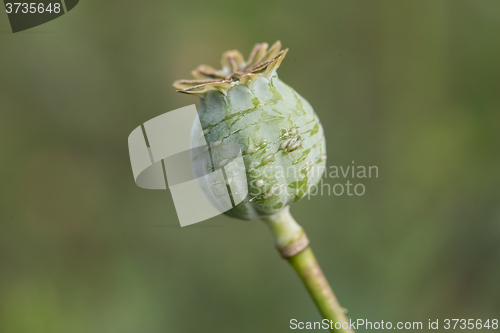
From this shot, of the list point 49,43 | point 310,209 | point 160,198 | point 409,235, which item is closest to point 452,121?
point 409,235

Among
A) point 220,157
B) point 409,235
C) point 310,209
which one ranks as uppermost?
point 220,157

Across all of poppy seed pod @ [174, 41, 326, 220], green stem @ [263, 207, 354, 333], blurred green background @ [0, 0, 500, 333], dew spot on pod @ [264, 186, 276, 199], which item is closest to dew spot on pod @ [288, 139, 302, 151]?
poppy seed pod @ [174, 41, 326, 220]

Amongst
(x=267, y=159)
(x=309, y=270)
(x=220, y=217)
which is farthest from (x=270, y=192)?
(x=220, y=217)

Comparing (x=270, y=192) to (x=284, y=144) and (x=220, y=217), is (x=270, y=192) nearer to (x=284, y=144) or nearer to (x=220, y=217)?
(x=284, y=144)

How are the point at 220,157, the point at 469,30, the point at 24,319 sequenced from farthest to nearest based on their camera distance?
the point at 469,30 → the point at 24,319 → the point at 220,157

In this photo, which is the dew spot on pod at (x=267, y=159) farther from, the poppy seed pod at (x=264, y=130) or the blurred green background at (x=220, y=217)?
the blurred green background at (x=220, y=217)

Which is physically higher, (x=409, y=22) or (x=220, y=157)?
(x=409, y=22)

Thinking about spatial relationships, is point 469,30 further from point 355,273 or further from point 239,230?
point 239,230

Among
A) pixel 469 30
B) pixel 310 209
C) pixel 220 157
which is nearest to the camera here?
pixel 220 157
